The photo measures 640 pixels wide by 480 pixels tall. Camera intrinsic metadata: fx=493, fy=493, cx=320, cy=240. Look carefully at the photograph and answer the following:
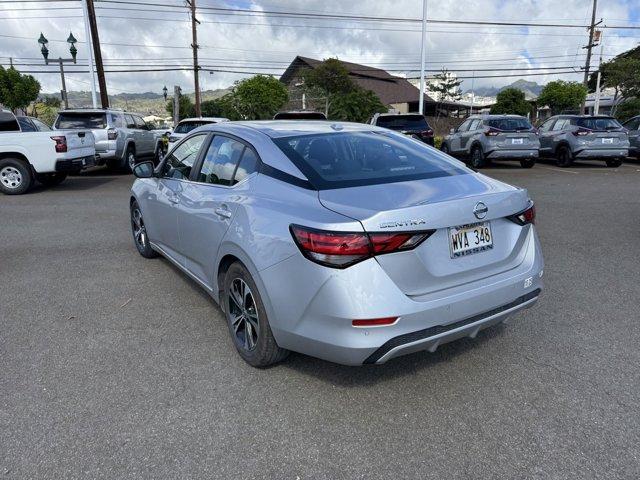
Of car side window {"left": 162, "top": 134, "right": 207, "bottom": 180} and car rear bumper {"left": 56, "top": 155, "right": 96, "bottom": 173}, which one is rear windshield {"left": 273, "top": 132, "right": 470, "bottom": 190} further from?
car rear bumper {"left": 56, "top": 155, "right": 96, "bottom": 173}

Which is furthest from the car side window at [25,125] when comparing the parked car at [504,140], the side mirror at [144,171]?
the parked car at [504,140]

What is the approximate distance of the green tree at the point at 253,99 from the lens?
4047cm

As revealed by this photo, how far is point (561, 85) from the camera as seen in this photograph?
4434 cm

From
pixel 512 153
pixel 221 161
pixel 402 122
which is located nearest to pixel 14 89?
pixel 402 122

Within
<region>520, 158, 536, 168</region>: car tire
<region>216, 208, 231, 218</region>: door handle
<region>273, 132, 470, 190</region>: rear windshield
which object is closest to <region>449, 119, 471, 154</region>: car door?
<region>520, 158, 536, 168</region>: car tire

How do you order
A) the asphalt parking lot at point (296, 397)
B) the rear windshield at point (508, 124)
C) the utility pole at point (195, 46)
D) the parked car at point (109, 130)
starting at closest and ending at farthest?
the asphalt parking lot at point (296, 397), the parked car at point (109, 130), the rear windshield at point (508, 124), the utility pole at point (195, 46)

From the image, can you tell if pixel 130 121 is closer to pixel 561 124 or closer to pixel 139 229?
pixel 139 229

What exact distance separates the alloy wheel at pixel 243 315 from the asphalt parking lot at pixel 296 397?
181 millimetres

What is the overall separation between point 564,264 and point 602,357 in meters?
2.28

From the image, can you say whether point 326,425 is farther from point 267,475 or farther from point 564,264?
point 564,264

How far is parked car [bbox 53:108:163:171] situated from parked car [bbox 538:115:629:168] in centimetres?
1296

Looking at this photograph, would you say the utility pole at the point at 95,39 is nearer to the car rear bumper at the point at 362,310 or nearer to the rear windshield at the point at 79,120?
the rear windshield at the point at 79,120

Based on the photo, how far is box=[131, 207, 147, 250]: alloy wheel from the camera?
18.4 ft

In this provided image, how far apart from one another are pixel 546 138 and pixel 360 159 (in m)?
15.2
